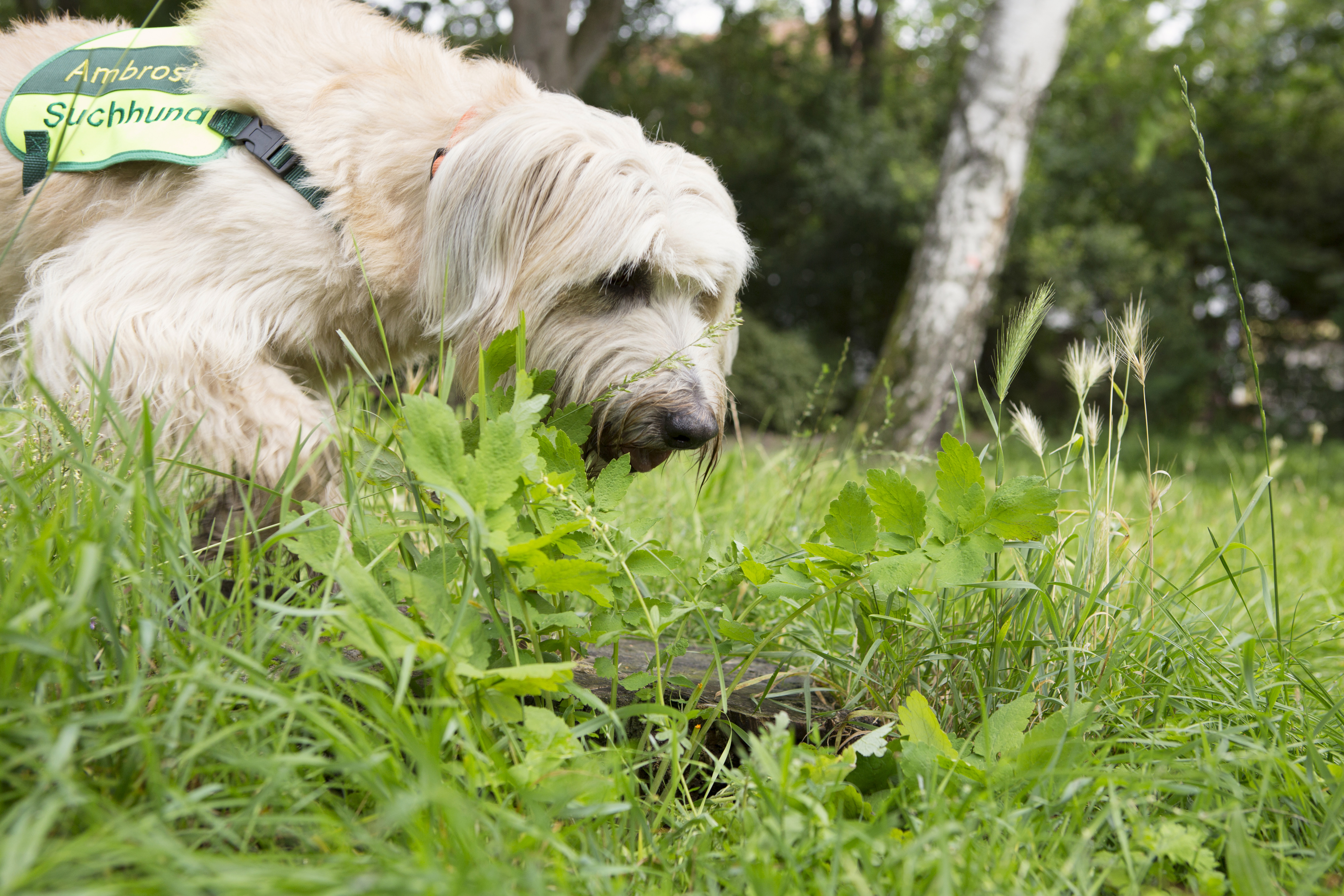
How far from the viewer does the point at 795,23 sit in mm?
21500

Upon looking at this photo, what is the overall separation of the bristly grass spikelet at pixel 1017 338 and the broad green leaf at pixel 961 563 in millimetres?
375

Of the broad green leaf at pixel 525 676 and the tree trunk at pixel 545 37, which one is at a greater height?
the tree trunk at pixel 545 37

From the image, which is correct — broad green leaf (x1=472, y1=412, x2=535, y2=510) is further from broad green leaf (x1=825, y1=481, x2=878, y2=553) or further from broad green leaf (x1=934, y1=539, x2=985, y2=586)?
broad green leaf (x1=934, y1=539, x2=985, y2=586)

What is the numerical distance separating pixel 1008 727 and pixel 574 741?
2.57 ft

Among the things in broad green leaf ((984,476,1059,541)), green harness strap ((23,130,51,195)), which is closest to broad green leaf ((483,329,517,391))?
broad green leaf ((984,476,1059,541))

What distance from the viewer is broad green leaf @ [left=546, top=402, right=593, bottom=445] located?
1855mm

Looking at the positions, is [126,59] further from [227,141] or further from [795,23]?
[795,23]

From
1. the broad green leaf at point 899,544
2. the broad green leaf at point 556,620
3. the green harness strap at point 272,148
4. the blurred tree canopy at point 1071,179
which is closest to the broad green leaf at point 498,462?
the broad green leaf at point 556,620

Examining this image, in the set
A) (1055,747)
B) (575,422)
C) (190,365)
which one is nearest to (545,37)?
(190,365)

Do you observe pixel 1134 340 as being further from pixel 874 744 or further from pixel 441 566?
pixel 441 566

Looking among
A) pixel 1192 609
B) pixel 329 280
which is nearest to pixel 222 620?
pixel 329 280

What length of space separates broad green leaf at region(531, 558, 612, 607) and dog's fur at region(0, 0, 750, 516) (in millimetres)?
874

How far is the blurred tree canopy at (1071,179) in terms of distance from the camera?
1437 cm

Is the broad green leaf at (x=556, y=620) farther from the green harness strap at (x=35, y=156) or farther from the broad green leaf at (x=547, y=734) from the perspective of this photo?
the green harness strap at (x=35, y=156)
